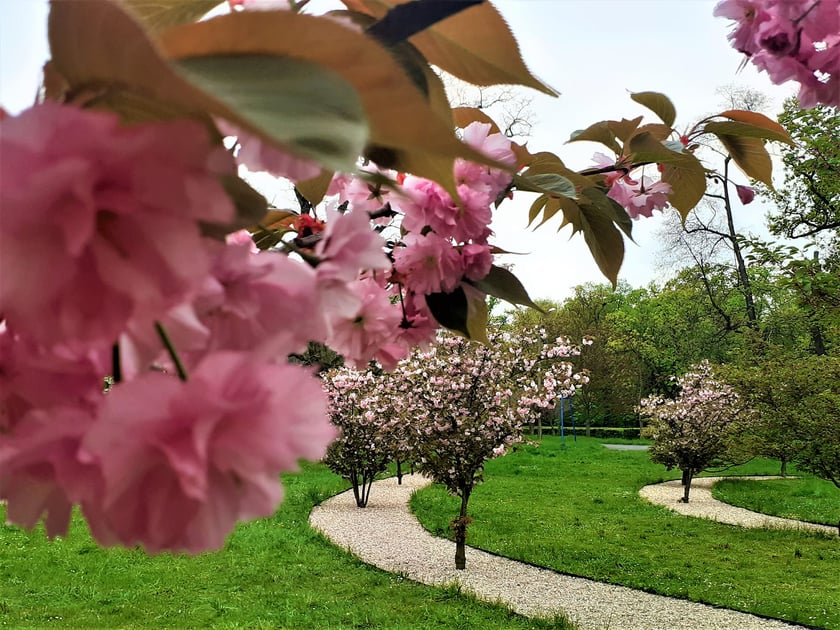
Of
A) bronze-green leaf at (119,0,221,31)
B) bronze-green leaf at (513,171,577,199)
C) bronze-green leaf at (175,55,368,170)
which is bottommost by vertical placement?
bronze-green leaf at (175,55,368,170)

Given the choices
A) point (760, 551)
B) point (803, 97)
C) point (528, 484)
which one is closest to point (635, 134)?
point (803, 97)

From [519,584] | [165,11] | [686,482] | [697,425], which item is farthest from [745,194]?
[697,425]

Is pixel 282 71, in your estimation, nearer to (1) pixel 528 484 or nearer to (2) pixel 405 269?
(2) pixel 405 269

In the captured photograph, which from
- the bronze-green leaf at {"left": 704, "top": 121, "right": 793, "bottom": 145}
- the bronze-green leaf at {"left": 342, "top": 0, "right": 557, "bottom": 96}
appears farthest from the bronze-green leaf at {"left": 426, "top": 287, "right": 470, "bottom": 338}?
the bronze-green leaf at {"left": 704, "top": 121, "right": 793, "bottom": 145}

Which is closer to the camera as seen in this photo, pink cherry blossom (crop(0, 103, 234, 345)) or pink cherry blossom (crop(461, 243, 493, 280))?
pink cherry blossom (crop(0, 103, 234, 345))

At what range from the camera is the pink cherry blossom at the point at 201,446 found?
21 cm

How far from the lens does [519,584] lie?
20.5 feet

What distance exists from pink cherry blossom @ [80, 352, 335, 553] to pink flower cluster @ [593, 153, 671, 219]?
827mm

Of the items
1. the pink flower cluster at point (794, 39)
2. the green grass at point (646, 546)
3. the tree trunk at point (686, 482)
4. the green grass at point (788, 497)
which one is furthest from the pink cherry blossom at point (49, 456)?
the tree trunk at point (686, 482)

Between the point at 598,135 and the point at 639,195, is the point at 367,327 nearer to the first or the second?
the point at 598,135

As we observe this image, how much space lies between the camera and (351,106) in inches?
7.6

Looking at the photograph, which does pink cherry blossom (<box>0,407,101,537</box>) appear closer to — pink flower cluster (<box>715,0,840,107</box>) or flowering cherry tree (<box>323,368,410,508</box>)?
pink flower cluster (<box>715,0,840,107</box>)

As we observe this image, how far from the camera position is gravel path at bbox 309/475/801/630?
5332 mm

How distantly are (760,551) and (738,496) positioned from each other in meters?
4.43
